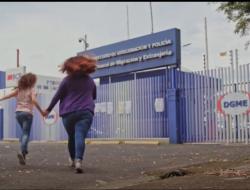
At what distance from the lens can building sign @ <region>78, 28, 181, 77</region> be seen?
21853 mm

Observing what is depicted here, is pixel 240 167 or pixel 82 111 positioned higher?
pixel 82 111

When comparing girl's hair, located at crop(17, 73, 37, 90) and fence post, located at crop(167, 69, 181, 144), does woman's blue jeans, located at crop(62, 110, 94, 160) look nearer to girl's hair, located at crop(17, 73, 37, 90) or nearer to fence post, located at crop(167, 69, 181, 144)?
girl's hair, located at crop(17, 73, 37, 90)

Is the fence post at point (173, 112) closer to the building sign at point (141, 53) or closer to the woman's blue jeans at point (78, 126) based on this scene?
the building sign at point (141, 53)

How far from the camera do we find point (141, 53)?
23703mm

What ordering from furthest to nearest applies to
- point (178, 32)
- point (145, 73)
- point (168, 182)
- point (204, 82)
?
1. point (145, 73)
2. point (178, 32)
3. point (204, 82)
4. point (168, 182)

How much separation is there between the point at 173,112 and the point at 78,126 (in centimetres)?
1011

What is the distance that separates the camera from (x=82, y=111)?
7.37 meters

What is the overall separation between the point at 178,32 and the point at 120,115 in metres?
4.96

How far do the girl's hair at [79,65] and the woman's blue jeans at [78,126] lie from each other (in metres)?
0.66

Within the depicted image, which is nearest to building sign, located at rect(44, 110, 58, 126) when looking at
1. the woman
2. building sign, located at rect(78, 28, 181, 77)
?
building sign, located at rect(78, 28, 181, 77)

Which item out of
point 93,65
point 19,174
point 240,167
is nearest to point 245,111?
point 240,167

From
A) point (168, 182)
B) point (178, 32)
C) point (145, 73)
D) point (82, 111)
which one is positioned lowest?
point (168, 182)

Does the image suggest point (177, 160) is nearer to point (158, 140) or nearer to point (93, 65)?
point (93, 65)

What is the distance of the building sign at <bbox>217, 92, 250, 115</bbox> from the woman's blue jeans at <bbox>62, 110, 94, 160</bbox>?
867 cm
